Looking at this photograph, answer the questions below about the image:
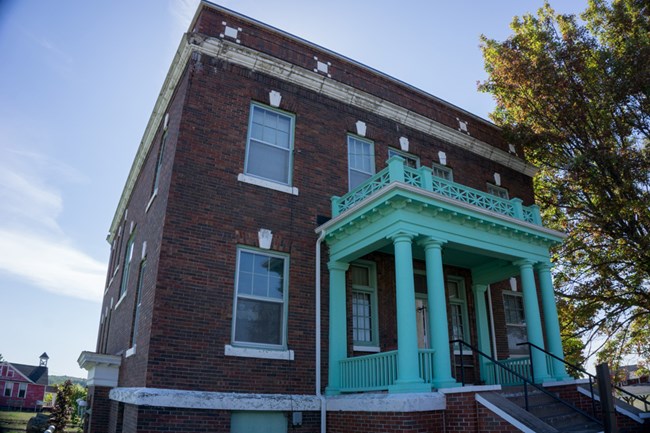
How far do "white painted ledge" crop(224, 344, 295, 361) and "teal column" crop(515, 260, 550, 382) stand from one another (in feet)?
17.5

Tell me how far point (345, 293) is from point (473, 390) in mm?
3637

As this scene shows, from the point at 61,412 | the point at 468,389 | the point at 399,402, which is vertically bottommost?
the point at 61,412

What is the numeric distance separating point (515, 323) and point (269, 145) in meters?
8.92

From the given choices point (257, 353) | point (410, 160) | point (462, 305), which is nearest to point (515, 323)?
A: point (462, 305)

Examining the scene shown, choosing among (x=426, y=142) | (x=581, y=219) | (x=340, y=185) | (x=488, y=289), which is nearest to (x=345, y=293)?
(x=340, y=185)

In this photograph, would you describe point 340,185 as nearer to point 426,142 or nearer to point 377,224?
point 377,224

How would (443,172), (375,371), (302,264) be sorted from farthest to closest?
1. (443,172)
2. (302,264)
3. (375,371)

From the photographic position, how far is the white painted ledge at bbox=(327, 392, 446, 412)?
746 centimetres

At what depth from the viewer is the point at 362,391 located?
9.17 metres

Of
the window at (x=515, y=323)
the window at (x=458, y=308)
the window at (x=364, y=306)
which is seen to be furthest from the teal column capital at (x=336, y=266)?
the window at (x=515, y=323)

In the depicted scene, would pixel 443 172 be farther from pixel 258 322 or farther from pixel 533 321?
pixel 258 322

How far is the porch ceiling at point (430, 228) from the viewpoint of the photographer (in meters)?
8.97

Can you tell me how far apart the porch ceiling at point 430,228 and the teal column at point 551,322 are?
40 centimetres

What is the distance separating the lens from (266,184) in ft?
34.9
